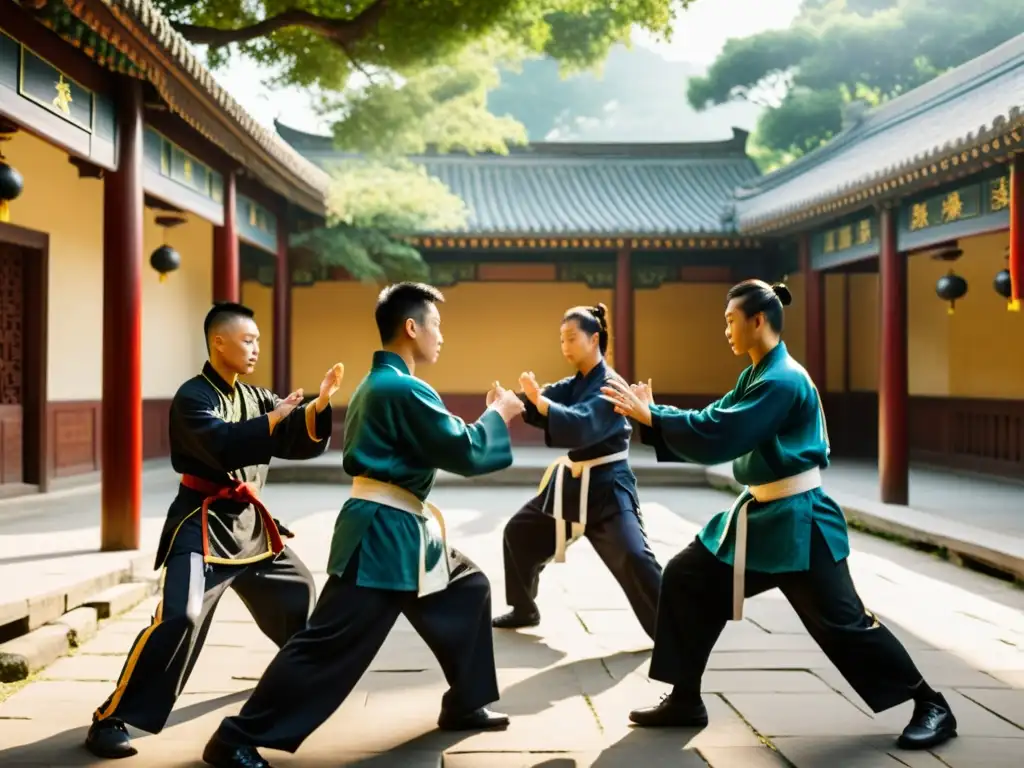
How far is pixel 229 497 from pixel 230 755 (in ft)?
3.03

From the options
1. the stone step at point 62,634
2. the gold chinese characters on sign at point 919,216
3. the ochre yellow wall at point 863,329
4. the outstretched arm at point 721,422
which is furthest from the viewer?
the ochre yellow wall at point 863,329

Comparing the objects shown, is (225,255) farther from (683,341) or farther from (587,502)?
(683,341)

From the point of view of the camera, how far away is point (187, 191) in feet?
25.5

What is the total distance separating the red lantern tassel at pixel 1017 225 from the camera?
6.90 m

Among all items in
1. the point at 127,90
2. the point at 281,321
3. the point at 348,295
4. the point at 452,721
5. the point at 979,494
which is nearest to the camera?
the point at 452,721

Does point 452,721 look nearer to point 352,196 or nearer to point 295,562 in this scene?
point 295,562

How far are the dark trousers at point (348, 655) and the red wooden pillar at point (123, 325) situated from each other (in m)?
3.63

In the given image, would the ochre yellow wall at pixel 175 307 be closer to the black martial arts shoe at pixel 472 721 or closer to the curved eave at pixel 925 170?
the curved eave at pixel 925 170

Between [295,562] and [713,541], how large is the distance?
153 cm

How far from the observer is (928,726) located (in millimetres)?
3105

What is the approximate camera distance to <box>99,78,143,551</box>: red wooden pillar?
618cm

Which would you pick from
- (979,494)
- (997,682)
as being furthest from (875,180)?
(997,682)

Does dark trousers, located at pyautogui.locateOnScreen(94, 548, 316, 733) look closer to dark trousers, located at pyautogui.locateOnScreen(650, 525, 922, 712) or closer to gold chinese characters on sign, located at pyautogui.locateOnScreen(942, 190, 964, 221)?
dark trousers, located at pyautogui.locateOnScreen(650, 525, 922, 712)

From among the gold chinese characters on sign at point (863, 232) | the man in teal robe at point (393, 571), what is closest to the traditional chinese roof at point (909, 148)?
the gold chinese characters on sign at point (863, 232)
